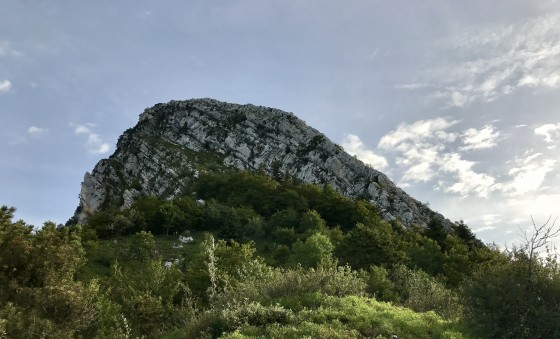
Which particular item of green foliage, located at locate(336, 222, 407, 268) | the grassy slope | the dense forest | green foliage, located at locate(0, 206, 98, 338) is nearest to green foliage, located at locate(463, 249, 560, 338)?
the dense forest

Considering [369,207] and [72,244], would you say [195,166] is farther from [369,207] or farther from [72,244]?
[72,244]

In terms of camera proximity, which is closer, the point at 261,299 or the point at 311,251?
the point at 261,299

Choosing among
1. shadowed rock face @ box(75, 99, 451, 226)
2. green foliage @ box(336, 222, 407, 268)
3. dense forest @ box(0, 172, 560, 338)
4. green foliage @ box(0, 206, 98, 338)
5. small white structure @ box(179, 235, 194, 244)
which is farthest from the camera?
shadowed rock face @ box(75, 99, 451, 226)

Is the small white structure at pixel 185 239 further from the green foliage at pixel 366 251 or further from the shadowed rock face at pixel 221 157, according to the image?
the shadowed rock face at pixel 221 157

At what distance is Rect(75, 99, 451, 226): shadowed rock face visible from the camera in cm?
12775

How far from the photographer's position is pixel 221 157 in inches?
6102

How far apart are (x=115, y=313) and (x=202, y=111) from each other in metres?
152

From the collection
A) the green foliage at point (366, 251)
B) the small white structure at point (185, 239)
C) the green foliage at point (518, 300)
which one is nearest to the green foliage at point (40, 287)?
the green foliage at point (518, 300)

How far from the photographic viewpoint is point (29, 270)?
24.9 m

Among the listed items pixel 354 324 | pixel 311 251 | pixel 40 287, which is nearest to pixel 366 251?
pixel 311 251

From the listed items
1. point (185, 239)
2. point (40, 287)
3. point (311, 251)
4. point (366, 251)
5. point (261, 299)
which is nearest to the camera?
point (261, 299)

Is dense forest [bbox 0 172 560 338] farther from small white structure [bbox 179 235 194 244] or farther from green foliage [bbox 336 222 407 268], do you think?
small white structure [bbox 179 235 194 244]

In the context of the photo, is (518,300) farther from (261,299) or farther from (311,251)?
(311,251)

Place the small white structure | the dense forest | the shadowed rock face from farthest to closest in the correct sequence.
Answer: the shadowed rock face → the small white structure → the dense forest
